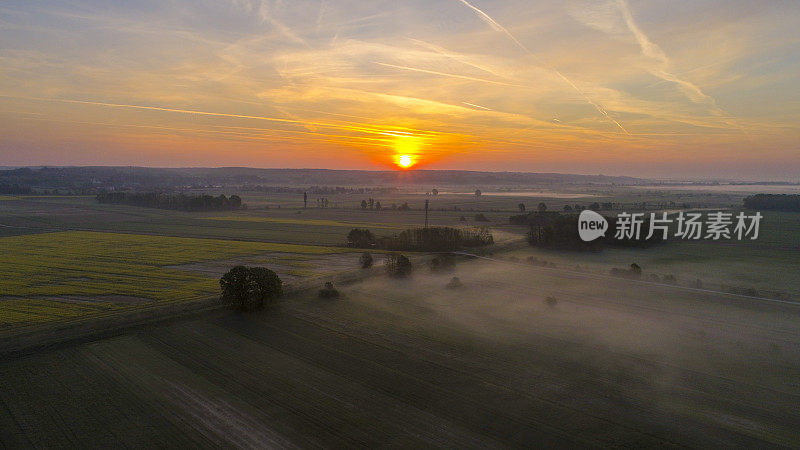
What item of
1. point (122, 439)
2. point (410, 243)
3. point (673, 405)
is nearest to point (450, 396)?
point (673, 405)

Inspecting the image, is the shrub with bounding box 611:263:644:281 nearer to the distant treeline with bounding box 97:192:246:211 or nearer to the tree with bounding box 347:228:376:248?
the tree with bounding box 347:228:376:248

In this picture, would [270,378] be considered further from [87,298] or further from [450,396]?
[87,298]

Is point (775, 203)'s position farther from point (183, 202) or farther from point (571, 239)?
point (183, 202)

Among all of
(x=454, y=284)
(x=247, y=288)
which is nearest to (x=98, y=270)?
(x=247, y=288)

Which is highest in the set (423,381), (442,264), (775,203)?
(775,203)

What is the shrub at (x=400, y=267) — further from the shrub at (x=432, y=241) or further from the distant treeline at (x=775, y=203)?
the distant treeline at (x=775, y=203)

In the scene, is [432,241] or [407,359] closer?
[407,359]

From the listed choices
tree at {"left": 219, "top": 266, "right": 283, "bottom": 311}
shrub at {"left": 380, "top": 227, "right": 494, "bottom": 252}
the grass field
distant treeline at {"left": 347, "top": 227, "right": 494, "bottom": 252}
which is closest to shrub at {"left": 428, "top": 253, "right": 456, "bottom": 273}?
shrub at {"left": 380, "top": 227, "right": 494, "bottom": 252}
